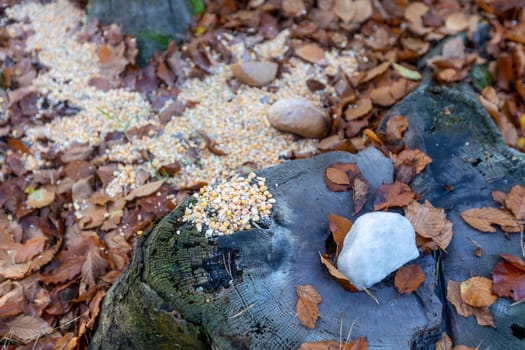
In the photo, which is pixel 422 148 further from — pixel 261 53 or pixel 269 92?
pixel 261 53

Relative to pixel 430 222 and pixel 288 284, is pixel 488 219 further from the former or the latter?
pixel 288 284

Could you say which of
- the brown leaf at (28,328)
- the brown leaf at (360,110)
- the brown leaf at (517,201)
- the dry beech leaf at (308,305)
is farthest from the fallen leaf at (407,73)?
the brown leaf at (28,328)

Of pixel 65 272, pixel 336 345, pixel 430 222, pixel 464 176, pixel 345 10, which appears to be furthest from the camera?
pixel 345 10

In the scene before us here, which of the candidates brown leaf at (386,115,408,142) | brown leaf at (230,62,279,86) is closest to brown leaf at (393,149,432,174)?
brown leaf at (386,115,408,142)

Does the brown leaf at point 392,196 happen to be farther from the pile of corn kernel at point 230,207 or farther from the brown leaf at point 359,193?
the pile of corn kernel at point 230,207

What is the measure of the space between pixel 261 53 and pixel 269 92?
272mm

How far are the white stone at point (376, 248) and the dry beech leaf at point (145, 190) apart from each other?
0.92 meters

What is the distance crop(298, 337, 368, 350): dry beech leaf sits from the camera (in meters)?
1.22

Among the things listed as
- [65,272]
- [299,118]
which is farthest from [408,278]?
[65,272]

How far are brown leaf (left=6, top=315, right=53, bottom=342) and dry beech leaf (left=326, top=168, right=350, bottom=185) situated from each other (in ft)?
3.60

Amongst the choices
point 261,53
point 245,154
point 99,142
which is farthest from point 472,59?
point 99,142

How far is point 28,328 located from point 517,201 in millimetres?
1684

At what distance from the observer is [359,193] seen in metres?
1.50

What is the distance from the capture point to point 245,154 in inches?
84.0
